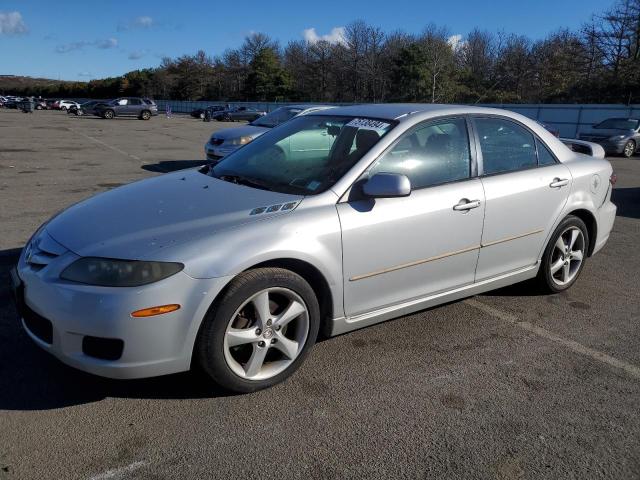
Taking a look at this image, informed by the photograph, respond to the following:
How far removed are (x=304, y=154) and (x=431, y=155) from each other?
2.90 ft

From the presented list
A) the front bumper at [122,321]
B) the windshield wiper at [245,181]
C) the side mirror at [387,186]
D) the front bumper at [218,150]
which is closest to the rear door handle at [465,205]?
the side mirror at [387,186]

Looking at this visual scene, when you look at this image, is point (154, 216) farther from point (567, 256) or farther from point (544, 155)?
point (567, 256)

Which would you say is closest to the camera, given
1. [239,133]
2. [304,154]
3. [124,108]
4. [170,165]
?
[304,154]

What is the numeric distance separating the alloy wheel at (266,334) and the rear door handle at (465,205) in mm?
1277

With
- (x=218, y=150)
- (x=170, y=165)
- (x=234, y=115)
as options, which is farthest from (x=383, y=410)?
(x=234, y=115)

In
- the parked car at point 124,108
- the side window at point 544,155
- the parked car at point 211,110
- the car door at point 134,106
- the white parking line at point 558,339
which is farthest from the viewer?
the parked car at point 211,110

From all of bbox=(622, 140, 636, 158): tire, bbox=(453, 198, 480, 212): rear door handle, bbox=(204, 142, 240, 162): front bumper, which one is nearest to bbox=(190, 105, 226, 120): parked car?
bbox=(622, 140, 636, 158): tire

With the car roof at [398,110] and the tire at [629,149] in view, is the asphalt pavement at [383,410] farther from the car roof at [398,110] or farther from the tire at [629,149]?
the tire at [629,149]

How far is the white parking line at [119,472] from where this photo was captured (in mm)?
2307

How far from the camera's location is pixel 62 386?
2990mm

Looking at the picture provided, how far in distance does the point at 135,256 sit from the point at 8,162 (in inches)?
489

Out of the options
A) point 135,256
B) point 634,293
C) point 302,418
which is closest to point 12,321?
point 135,256

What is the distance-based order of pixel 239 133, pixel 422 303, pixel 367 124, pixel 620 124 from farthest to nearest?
pixel 620 124, pixel 239 133, pixel 367 124, pixel 422 303

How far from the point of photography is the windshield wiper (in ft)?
11.2
